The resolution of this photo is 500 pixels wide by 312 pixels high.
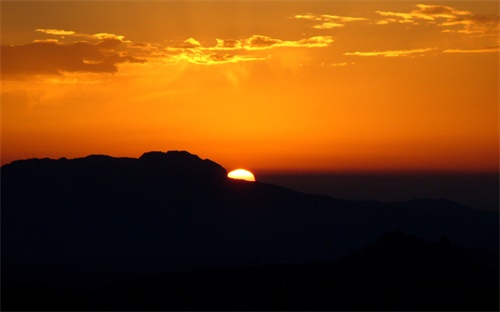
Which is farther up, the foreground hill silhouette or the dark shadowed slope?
the foreground hill silhouette

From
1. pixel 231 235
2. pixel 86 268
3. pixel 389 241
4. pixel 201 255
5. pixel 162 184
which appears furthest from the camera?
pixel 162 184

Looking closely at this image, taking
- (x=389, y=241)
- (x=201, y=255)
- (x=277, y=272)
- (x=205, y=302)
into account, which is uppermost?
(x=201, y=255)

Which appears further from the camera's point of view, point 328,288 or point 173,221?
point 173,221

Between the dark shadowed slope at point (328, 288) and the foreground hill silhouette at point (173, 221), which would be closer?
the dark shadowed slope at point (328, 288)

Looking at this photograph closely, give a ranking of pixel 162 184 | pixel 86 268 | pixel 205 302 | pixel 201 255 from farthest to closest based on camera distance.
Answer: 1. pixel 162 184
2. pixel 201 255
3. pixel 86 268
4. pixel 205 302

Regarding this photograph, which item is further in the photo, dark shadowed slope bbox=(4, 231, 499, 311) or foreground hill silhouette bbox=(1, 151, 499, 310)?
foreground hill silhouette bbox=(1, 151, 499, 310)

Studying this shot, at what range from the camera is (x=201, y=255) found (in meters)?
116

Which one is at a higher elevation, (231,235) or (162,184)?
(162,184)

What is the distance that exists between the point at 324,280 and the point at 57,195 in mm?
89309

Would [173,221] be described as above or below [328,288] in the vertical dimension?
above

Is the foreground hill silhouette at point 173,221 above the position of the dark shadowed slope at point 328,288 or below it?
above

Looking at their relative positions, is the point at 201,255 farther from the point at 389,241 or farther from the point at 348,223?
the point at 389,241

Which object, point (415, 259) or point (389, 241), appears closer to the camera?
point (415, 259)

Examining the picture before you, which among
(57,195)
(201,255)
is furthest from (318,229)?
(57,195)
